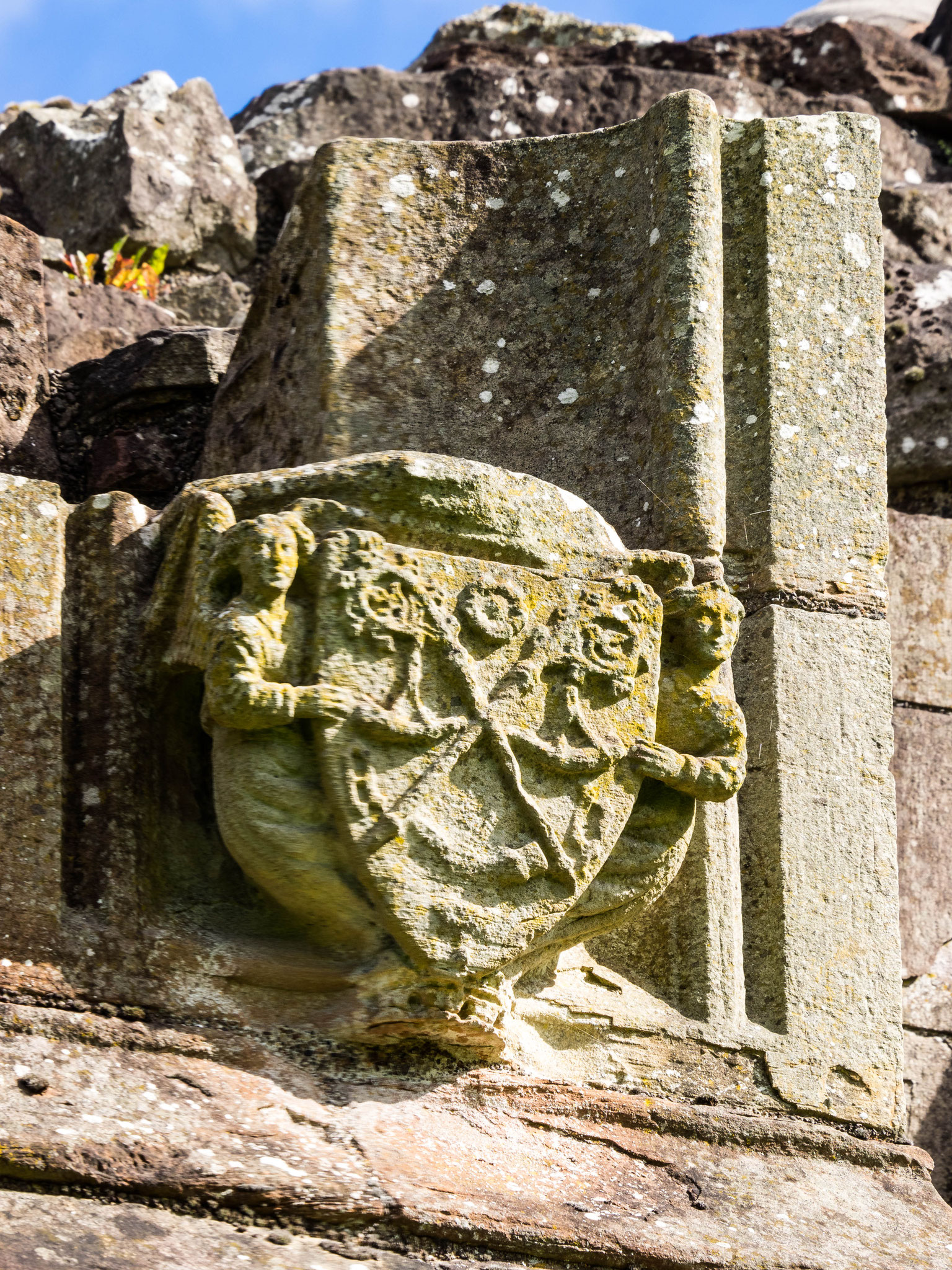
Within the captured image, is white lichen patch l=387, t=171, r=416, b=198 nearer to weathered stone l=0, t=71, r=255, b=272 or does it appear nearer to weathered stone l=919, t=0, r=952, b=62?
weathered stone l=0, t=71, r=255, b=272

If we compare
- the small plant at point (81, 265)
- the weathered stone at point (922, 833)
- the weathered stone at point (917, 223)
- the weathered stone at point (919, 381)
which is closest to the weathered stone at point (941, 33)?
the weathered stone at point (917, 223)

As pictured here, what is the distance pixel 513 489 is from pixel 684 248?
947mm

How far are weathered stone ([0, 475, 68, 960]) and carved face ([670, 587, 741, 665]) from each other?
1195 millimetres

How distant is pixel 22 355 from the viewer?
14.8 ft

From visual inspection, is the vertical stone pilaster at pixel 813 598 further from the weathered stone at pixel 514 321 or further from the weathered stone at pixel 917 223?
the weathered stone at pixel 917 223

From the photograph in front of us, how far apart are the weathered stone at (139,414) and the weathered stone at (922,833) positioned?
81.6 inches

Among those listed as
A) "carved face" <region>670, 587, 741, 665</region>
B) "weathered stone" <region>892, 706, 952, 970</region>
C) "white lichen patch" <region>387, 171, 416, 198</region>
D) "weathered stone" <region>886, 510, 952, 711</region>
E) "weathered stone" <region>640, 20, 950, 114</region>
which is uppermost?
"weathered stone" <region>640, 20, 950, 114</region>

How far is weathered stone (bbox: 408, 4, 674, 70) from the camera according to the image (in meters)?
7.45

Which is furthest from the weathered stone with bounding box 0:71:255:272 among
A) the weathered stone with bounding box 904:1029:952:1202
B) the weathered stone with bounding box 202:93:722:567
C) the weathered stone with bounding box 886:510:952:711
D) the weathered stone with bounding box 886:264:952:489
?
the weathered stone with bounding box 904:1029:952:1202

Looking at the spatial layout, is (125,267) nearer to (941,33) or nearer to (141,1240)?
(141,1240)

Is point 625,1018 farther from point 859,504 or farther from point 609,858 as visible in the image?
point 859,504

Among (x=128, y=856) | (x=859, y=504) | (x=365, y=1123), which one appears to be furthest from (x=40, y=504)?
(x=859, y=504)

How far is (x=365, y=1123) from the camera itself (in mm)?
3338

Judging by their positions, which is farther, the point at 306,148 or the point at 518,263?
the point at 306,148
